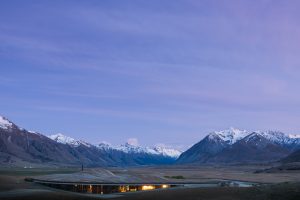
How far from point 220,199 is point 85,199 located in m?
18.1

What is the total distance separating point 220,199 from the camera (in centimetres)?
5741

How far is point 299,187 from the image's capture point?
5903 centimetres

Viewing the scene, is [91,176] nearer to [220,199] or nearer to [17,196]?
[17,196]

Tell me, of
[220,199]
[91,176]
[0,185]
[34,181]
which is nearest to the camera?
[220,199]

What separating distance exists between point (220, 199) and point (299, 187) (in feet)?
35.8

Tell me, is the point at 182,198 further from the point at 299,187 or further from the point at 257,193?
the point at 299,187

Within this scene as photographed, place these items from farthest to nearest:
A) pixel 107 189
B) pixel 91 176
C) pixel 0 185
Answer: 1. pixel 91 176
2. pixel 107 189
3. pixel 0 185

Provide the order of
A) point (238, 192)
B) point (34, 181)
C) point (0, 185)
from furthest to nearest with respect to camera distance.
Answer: point (34, 181) < point (0, 185) < point (238, 192)

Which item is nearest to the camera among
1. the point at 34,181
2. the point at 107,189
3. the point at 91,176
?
the point at 107,189

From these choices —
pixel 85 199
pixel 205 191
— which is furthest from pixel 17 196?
pixel 205 191

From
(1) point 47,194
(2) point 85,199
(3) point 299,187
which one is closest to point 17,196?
(1) point 47,194

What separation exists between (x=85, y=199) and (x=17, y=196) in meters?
9.07

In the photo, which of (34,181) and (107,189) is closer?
(107,189)

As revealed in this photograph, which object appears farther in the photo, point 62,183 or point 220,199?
point 62,183
